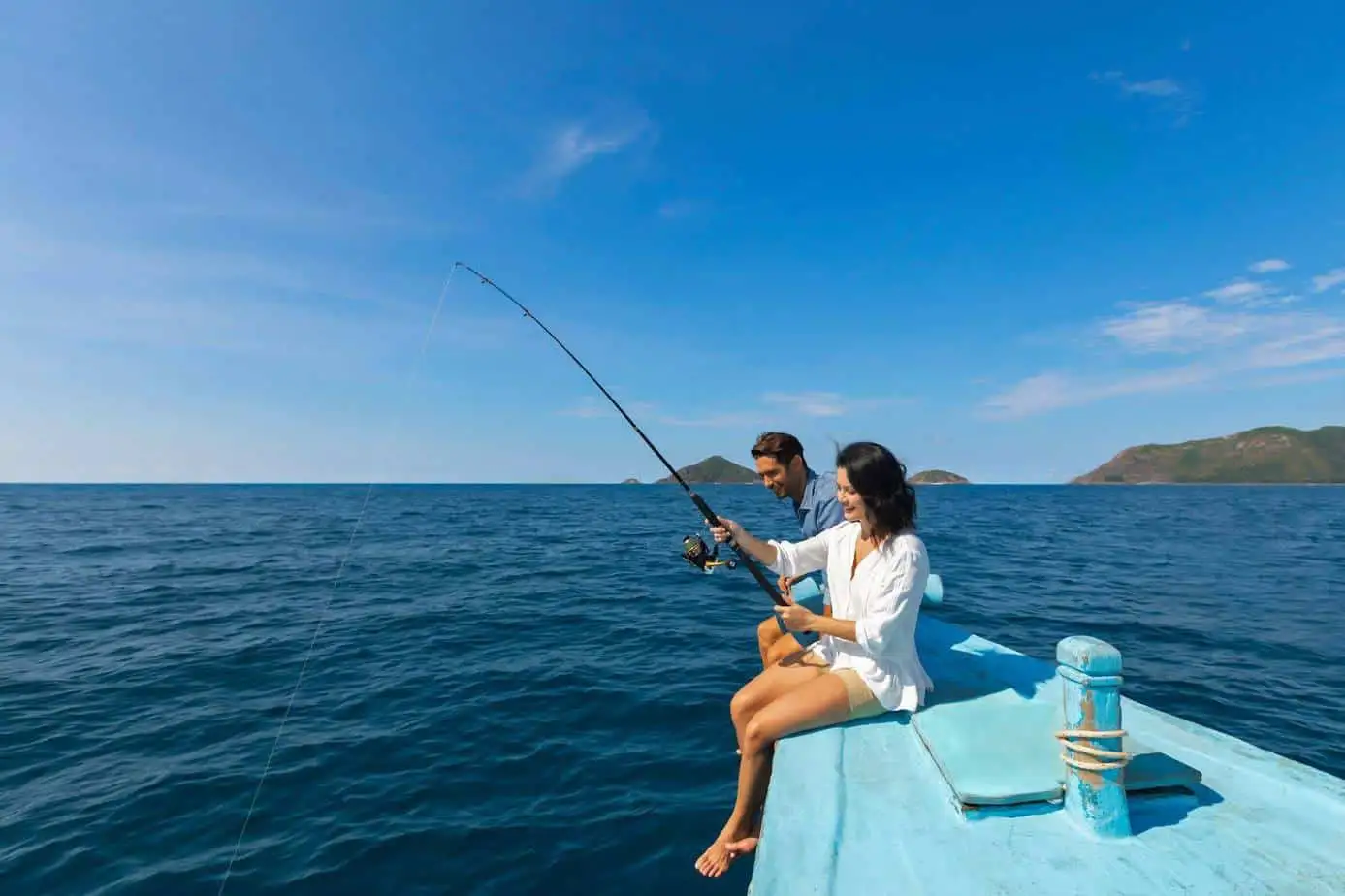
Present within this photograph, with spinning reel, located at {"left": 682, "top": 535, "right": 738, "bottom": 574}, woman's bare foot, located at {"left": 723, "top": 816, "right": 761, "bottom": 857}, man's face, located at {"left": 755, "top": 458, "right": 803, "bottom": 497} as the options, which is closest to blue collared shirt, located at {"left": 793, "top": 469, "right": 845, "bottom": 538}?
man's face, located at {"left": 755, "top": 458, "right": 803, "bottom": 497}

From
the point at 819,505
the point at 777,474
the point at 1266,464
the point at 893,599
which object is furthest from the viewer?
the point at 1266,464

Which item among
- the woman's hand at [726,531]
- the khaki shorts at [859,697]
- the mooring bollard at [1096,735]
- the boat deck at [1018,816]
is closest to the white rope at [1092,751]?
the mooring bollard at [1096,735]

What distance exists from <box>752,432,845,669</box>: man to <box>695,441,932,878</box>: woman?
1029 millimetres

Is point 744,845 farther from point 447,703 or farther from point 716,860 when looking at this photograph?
point 447,703

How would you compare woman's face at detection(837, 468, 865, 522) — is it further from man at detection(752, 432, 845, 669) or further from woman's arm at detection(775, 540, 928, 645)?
man at detection(752, 432, 845, 669)

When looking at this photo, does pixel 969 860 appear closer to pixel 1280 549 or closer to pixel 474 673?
pixel 474 673

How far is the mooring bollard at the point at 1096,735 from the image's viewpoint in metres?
2.44

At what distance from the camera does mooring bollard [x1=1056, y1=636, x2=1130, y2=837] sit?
8.00 feet

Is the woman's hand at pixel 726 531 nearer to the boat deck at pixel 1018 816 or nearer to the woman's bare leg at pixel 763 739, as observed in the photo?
the woman's bare leg at pixel 763 739

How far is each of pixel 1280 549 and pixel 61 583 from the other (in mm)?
36193

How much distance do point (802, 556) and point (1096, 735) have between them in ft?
7.13

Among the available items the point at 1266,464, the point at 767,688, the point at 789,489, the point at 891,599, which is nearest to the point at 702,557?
the point at 789,489

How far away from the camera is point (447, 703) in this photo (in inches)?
278

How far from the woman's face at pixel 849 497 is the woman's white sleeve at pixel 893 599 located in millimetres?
340
